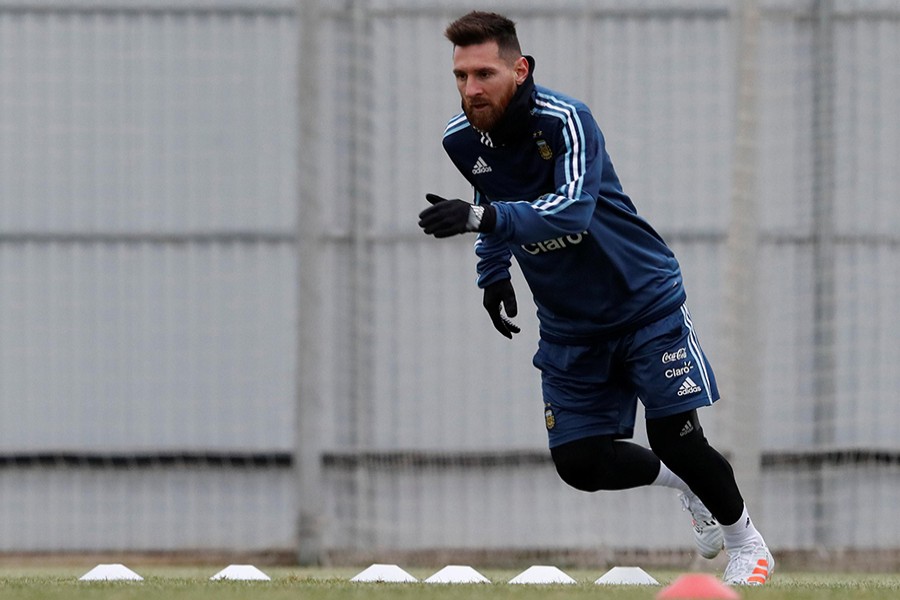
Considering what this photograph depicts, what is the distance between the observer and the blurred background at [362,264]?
32.7ft

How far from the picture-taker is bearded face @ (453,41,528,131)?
468 centimetres

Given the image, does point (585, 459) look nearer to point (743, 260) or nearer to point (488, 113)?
point (488, 113)

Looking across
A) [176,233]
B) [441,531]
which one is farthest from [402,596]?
[176,233]

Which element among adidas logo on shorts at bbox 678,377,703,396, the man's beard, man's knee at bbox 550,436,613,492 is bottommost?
man's knee at bbox 550,436,613,492

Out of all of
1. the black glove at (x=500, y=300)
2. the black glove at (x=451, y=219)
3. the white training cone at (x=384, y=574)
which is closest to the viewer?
the black glove at (x=451, y=219)

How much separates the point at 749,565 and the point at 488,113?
1767mm

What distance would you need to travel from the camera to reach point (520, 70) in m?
4.78

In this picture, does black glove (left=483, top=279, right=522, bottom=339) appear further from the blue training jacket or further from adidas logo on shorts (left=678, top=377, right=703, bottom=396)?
adidas logo on shorts (left=678, top=377, right=703, bottom=396)

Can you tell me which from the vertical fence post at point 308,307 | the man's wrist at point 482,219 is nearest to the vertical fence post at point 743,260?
the vertical fence post at point 308,307

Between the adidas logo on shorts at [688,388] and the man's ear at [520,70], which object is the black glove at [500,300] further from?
the man's ear at [520,70]

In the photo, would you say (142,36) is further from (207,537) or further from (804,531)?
(804,531)

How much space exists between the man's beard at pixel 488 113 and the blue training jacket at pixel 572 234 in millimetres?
21

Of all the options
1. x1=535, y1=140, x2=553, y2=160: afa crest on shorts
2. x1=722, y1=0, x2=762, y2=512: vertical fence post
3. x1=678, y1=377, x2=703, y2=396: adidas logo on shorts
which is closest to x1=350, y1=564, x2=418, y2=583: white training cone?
x1=678, y1=377, x2=703, y2=396: adidas logo on shorts

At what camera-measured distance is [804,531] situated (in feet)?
32.3
